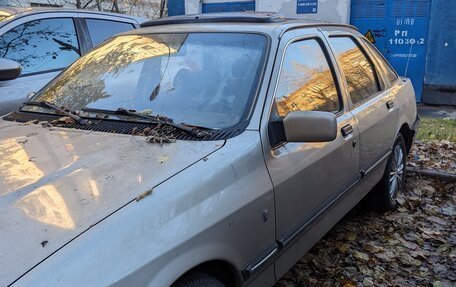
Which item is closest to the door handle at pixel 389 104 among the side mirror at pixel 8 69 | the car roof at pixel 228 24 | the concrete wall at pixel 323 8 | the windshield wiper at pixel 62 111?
the car roof at pixel 228 24

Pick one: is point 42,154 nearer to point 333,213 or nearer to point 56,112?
point 56,112

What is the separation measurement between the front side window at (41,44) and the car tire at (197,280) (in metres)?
3.60

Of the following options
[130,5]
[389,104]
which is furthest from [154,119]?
[130,5]

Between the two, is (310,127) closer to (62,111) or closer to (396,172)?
(62,111)

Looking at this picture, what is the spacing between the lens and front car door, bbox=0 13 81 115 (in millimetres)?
4562

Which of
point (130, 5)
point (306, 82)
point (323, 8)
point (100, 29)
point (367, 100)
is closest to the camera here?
point (306, 82)

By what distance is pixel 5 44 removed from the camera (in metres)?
4.65

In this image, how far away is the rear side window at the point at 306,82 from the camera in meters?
2.88

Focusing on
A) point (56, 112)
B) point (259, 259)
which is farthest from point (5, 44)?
point (259, 259)

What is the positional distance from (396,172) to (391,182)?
0.15 m

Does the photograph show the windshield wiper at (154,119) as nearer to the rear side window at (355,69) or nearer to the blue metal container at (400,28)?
the rear side window at (355,69)

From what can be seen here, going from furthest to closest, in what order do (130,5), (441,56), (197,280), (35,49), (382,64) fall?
1. (130,5)
2. (441,56)
3. (35,49)
4. (382,64)
5. (197,280)

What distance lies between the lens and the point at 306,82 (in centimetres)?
314

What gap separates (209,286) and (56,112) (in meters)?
1.54
